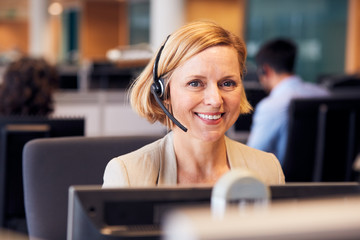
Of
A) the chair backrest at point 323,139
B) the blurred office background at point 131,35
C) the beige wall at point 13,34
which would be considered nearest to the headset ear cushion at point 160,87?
Answer: the blurred office background at point 131,35

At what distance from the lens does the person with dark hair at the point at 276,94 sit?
8.98 feet

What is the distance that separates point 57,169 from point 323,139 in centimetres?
134

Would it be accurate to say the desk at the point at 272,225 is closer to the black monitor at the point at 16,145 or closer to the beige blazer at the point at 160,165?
the beige blazer at the point at 160,165

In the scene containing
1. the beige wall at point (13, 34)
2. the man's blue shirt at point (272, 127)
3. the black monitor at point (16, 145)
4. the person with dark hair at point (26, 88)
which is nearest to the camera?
the black monitor at point (16, 145)

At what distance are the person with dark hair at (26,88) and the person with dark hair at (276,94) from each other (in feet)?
3.34

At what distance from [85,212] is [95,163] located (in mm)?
973

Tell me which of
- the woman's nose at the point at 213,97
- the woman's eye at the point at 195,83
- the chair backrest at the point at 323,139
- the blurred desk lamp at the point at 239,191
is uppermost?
the woman's eye at the point at 195,83

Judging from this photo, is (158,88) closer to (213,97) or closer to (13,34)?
(213,97)

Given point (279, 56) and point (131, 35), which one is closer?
point (279, 56)

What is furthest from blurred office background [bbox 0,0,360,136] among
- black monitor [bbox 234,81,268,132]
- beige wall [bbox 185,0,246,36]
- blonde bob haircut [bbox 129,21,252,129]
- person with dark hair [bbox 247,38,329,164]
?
black monitor [bbox 234,81,268,132]

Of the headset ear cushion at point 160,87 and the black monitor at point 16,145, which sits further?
the black monitor at point 16,145

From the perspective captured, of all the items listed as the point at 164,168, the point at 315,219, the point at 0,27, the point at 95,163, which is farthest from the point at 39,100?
the point at 0,27

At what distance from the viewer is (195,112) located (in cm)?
121

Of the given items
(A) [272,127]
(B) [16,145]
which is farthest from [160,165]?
(A) [272,127]
